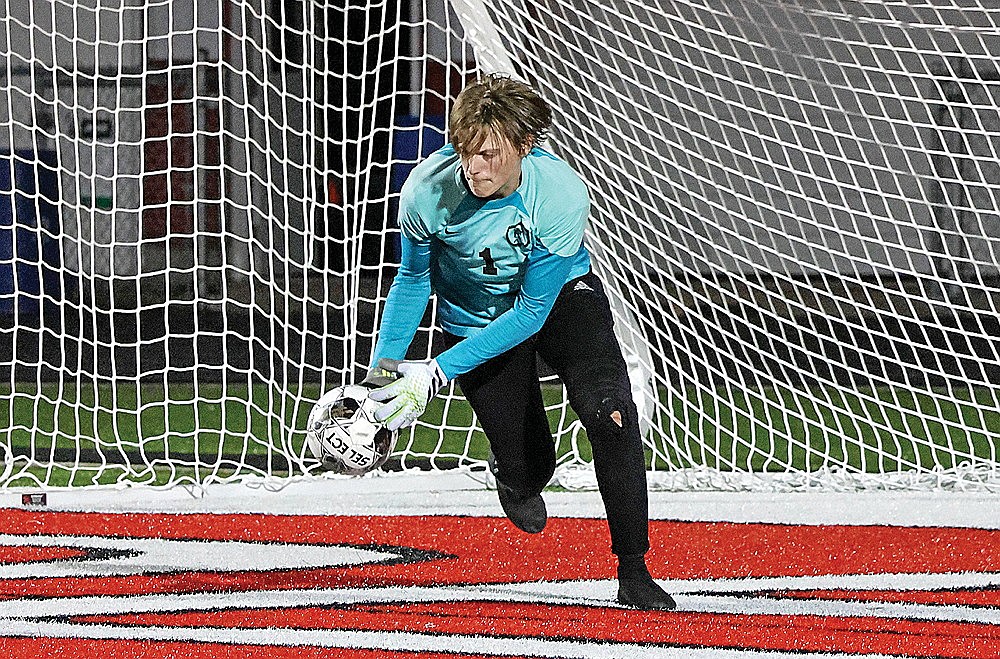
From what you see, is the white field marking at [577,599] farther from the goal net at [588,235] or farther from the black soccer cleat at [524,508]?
the goal net at [588,235]

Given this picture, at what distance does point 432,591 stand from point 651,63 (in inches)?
293

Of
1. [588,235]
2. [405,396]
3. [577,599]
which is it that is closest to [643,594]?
[577,599]

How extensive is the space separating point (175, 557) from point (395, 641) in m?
1.16

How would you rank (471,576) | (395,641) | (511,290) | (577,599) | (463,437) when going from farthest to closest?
(463,437), (471,576), (577,599), (511,290), (395,641)

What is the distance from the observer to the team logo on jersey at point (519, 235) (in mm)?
2867

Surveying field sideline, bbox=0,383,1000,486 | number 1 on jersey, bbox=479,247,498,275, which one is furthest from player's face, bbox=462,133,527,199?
field sideline, bbox=0,383,1000,486

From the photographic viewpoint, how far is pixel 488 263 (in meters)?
2.93

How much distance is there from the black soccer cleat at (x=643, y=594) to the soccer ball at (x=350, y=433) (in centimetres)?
60

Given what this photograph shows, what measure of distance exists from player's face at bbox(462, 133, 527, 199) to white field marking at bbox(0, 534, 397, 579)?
1.23 meters

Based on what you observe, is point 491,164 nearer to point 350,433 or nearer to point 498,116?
point 498,116

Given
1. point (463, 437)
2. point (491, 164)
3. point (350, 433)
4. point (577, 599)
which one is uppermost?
point (491, 164)

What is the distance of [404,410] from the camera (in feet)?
9.06

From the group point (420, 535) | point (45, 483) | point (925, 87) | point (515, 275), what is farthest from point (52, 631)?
point (925, 87)

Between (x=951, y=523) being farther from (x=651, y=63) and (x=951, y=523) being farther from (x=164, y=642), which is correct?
(x=651, y=63)
